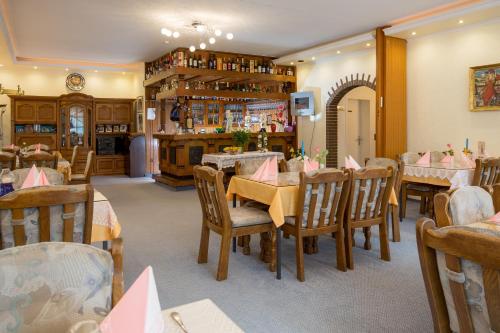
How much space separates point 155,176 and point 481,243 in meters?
9.86

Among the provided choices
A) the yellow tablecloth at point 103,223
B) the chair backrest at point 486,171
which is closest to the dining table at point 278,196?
the yellow tablecloth at point 103,223

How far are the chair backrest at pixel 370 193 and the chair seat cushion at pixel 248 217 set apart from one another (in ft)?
2.65

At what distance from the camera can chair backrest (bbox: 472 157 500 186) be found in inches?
195

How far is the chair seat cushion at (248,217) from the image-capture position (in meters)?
3.64

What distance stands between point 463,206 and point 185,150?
296 inches

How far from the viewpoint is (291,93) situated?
10.6 metres

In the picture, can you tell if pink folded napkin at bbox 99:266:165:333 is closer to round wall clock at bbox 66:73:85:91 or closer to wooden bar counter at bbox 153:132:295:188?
wooden bar counter at bbox 153:132:295:188

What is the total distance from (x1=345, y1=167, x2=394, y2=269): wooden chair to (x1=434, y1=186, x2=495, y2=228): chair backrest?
4.55 feet

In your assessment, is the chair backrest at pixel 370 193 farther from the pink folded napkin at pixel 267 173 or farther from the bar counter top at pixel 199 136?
the bar counter top at pixel 199 136

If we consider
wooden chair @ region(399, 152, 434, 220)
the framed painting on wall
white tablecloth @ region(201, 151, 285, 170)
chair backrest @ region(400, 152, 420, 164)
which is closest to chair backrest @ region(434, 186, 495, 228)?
wooden chair @ region(399, 152, 434, 220)

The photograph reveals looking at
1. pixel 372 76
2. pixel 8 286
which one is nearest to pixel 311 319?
pixel 8 286

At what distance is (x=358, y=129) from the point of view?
11039 mm

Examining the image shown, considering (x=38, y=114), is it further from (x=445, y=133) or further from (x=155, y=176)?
(x=445, y=133)

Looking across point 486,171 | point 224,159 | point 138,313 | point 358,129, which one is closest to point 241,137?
point 224,159
